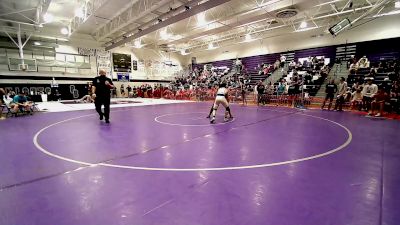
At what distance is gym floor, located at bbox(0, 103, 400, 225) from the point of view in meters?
2.15

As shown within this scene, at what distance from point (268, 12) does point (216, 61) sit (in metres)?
15.0

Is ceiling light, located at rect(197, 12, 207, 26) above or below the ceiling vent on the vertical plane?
above

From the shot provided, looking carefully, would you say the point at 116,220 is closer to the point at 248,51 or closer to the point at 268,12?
the point at 268,12

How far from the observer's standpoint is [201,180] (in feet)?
9.59

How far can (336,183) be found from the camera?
9.36 ft

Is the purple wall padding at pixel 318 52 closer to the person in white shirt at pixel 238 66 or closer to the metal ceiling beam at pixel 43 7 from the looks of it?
the person in white shirt at pixel 238 66

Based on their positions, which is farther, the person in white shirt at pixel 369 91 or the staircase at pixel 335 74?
the staircase at pixel 335 74

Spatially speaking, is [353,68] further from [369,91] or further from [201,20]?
[201,20]

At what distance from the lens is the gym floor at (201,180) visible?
2145 mm

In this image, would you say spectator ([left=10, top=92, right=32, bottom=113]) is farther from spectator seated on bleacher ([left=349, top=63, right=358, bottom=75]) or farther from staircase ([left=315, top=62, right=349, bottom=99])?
spectator seated on bleacher ([left=349, top=63, right=358, bottom=75])

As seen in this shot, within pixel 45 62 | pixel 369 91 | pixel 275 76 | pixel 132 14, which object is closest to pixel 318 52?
pixel 275 76

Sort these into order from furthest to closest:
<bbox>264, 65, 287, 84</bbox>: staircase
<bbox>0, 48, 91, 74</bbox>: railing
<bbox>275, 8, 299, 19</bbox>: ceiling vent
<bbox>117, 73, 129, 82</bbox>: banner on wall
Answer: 1. <bbox>117, 73, 129, 82</bbox>: banner on wall
2. <bbox>264, 65, 287, 84</bbox>: staircase
3. <bbox>0, 48, 91, 74</bbox>: railing
4. <bbox>275, 8, 299, 19</bbox>: ceiling vent

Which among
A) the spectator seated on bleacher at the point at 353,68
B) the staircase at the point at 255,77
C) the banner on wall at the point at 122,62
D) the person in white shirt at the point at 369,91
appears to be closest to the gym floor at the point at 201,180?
the person in white shirt at the point at 369,91

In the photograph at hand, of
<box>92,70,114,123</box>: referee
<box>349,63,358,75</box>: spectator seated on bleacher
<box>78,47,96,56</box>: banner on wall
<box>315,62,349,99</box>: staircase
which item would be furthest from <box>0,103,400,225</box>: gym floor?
<box>78,47,96,56</box>: banner on wall
